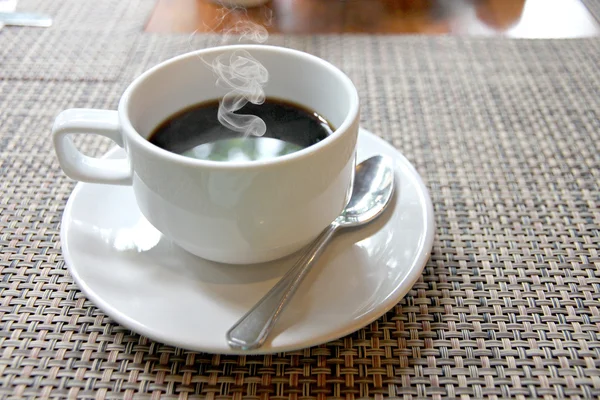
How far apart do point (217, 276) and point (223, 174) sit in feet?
0.40

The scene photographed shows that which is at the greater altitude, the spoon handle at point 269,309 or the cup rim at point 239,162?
the cup rim at point 239,162

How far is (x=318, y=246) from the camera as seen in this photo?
535mm

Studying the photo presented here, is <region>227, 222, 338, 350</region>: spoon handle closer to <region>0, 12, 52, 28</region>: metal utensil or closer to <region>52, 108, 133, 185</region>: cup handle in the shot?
<region>52, 108, 133, 185</region>: cup handle

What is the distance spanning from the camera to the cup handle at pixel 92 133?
509 mm

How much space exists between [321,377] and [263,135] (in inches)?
10.3

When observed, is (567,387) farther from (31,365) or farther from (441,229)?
(31,365)

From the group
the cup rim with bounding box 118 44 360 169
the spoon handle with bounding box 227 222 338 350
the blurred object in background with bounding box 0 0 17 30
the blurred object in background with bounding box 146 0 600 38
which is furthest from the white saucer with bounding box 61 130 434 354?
the blurred object in background with bounding box 0 0 17 30

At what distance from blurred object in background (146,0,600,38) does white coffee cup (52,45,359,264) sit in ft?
1.71

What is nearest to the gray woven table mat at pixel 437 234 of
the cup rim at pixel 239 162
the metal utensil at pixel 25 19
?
the metal utensil at pixel 25 19

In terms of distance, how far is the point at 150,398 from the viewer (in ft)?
1.41

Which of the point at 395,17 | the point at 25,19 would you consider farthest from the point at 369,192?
the point at 25,19

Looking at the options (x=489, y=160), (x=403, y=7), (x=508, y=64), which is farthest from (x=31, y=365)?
(x=403, y=7)

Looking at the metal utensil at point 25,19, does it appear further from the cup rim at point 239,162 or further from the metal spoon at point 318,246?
the metal spoon at point 318,246

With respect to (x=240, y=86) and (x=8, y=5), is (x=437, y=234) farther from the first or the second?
(x=8, y=5)
